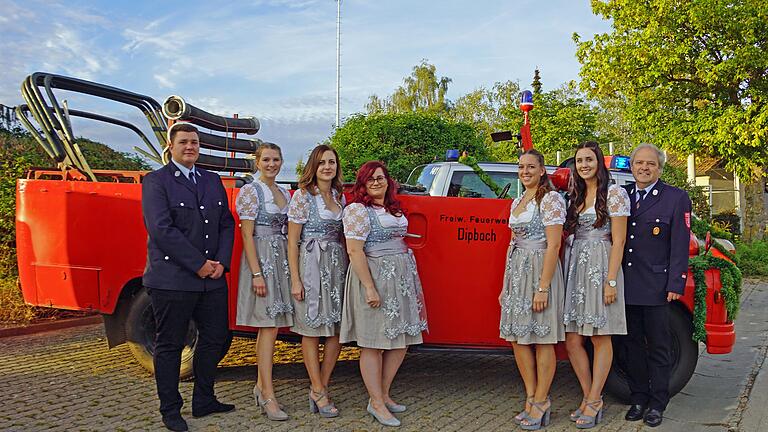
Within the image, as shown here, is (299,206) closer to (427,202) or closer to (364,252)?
(364,252)

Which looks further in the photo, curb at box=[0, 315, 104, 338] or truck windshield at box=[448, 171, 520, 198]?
curb at box=[0, 315, 104, 338]

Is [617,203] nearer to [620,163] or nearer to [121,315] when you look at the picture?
[620,163]

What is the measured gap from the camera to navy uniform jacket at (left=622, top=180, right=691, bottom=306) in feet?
14.1

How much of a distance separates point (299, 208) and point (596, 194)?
1948 millimetres

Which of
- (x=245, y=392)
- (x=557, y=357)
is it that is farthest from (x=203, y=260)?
(x=557, y=357)

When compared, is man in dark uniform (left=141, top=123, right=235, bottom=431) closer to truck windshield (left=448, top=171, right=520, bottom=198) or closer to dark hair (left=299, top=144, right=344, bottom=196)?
dark hair (left=299, top=144, right=344, bottom=196)

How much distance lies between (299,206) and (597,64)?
13.5m

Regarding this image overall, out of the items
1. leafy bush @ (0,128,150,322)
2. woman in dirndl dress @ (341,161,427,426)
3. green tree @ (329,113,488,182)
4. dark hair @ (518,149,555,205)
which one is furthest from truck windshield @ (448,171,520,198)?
leafy bush @ (0,128,150,322)

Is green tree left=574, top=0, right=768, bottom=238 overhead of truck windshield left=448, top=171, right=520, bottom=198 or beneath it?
overhead

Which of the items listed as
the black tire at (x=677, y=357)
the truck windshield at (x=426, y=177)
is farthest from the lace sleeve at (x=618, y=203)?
the truck windshield at (x=426, y=177)

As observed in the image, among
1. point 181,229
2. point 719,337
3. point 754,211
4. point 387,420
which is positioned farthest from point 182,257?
point 754,211

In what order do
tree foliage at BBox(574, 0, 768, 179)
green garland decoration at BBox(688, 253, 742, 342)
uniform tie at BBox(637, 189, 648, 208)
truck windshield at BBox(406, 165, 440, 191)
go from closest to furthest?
uniform tie at BBox(637, 189, 648, 208) → green garland decoration at BBox(688, 253, 742, 342) → truck windshield at BBox(406, 165, 440, 191) → tree foliage at BBox(574, 0, 768, 179)

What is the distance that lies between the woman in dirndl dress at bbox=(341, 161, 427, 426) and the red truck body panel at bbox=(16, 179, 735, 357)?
1.15 ft

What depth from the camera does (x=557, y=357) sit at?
4809mm
